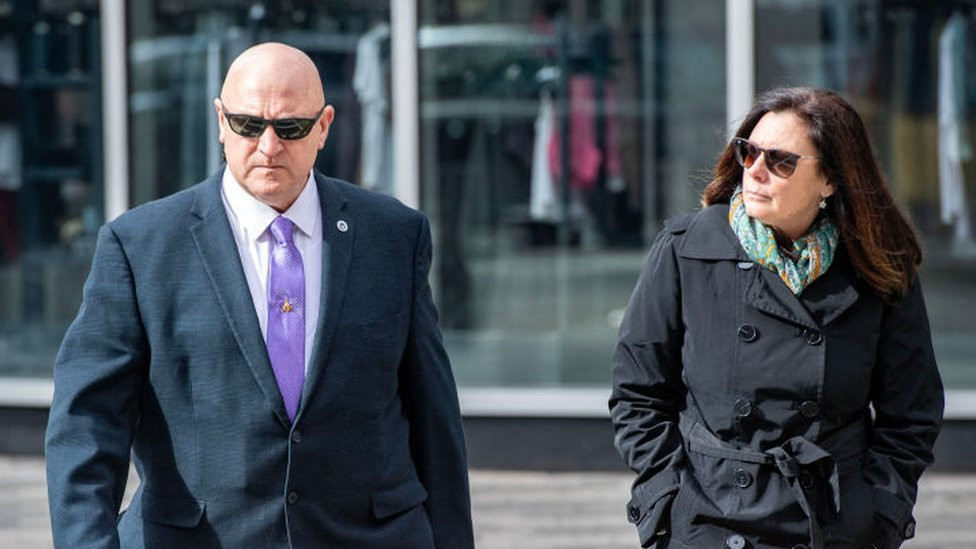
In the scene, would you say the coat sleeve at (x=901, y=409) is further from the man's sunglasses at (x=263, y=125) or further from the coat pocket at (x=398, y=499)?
the man's sunglasses at (x=263, y=125)

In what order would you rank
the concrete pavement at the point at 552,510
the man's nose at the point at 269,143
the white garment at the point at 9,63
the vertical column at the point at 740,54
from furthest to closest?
the white garment at the point at 9,63
the vertical column at the point at 740,54
the concrete pavement at the point at 552,510
the man's nose at the point at 269,143

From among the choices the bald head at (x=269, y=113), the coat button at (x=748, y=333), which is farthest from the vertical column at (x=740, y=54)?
the bald head at (x=269, y=113)

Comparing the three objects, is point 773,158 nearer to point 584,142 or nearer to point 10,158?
point 584,142

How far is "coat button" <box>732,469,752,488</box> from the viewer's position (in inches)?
146

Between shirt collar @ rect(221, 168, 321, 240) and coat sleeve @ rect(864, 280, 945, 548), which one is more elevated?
shirt collar @ rect(221, 168, 321, 240)

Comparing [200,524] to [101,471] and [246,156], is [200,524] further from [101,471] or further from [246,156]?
[246,156]

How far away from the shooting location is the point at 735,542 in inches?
146

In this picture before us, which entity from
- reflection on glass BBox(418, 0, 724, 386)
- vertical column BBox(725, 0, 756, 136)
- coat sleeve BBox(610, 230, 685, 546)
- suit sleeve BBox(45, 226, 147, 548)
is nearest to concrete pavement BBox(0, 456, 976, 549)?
reflection on glass BBox(418, 0, 724, 386)

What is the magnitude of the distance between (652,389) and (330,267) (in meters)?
0.83

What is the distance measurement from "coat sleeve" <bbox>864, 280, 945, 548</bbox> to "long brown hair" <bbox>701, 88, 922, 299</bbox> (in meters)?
0.08

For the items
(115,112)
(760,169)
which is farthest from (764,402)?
(115,112)

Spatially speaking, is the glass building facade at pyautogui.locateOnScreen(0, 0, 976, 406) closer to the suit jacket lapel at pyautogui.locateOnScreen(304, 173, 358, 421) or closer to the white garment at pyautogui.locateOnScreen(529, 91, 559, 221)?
the white garment at pyautogui.locateOnScreen(529, 91, 559, 221)

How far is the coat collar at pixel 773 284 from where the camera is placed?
378cm

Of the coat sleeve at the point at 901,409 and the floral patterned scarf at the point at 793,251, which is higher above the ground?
the floral patterned scarf at the point at 793,251
